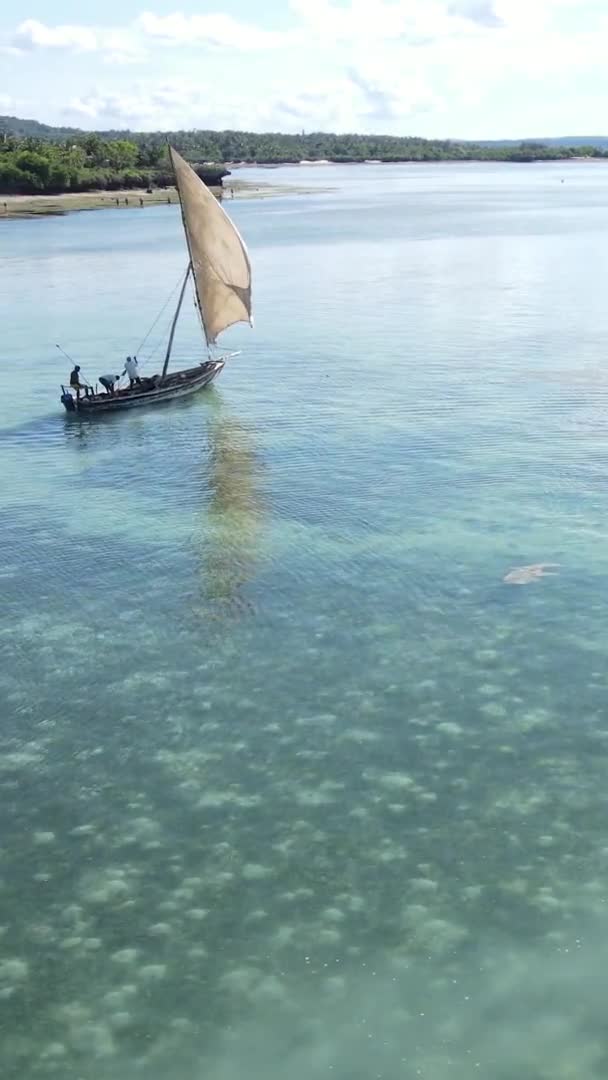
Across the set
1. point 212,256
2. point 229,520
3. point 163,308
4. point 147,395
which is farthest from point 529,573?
point 163,308

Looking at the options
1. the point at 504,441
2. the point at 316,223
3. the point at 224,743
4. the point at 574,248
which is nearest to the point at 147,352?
the point at 504,441

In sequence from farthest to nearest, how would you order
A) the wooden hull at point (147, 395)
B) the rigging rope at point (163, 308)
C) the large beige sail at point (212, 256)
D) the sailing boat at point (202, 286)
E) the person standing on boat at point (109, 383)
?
1. the rigging rope at point (163, 308)
2. the large beige sail at point (212, 256)
3. the sailing boat at point (202, 286)
4. the person standing on boat at point (109, 383)
5. the wooden hull at point (147, 395)

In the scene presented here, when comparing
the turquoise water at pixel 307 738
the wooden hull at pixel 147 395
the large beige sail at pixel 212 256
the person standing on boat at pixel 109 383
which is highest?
the large beige sail at pixel 212 256

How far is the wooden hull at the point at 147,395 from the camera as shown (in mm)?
51906

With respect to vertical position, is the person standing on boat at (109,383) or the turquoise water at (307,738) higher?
the person standing on boat at (109,383)

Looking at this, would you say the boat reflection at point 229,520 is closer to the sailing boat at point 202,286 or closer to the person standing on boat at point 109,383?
the sailing boat at point 202,286

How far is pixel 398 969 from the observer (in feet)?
58.3

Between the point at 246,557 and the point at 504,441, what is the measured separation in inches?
631

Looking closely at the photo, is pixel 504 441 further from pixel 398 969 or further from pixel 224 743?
pixel 398 969

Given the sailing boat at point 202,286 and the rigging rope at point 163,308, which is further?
the rigging rope at point 163,308

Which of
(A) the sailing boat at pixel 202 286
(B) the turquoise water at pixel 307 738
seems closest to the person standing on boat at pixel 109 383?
(A) the sailing boat at pixel 202 286

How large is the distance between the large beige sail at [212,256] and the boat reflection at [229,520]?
8.19 meters

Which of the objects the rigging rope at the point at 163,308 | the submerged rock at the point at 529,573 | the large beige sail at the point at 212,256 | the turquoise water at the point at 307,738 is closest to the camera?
the turquoise water at the point at 307,738

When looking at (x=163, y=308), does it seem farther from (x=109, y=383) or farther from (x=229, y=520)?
(x=229, y=520)
